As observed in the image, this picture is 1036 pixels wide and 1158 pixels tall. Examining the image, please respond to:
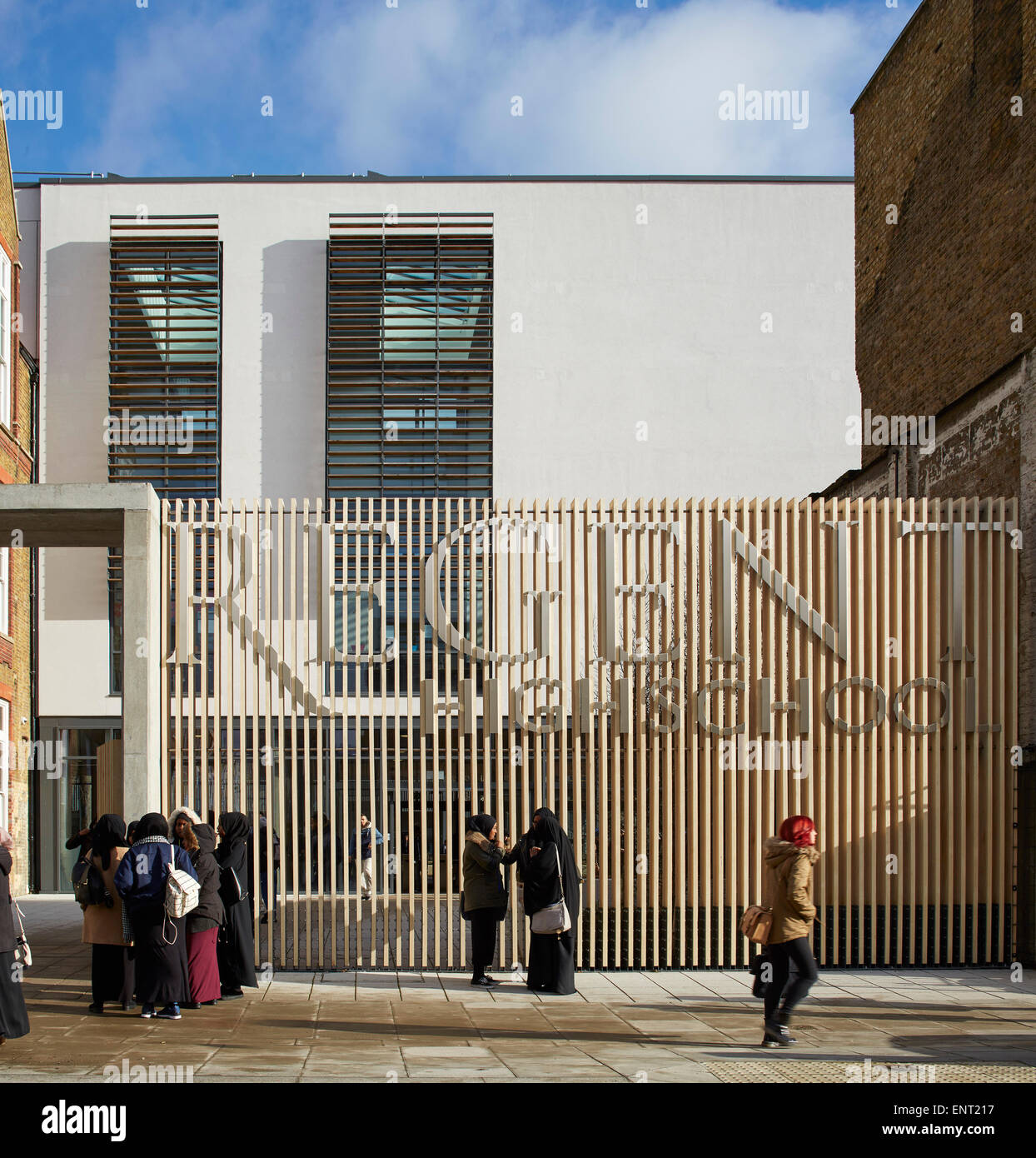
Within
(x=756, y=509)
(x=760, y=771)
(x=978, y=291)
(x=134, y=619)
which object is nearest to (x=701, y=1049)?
(x=760, y=771)

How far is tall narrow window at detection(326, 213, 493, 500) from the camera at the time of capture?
24062mm

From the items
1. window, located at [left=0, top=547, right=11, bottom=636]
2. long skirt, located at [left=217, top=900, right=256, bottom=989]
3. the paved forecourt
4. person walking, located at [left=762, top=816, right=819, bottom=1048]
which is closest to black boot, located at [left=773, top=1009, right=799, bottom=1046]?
person walking, located at [left=762, top=816, right=819, bottom=1048]

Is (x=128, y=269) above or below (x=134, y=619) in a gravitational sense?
above

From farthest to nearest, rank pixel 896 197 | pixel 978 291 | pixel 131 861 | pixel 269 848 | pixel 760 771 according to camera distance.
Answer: pixel 896 197 → pixel 978 291 → pixel 760 771 → pixel 269 848 → pixel 131 861

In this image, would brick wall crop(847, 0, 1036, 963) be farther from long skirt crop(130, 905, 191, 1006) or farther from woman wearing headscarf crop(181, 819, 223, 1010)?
long skirt crop(130, 905, 191, 1006)

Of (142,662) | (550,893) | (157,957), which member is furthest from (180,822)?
(550,893)

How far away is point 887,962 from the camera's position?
1186 cm

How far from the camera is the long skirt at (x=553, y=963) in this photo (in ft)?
35.1

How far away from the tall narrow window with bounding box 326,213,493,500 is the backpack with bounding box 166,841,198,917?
1487 centimetres

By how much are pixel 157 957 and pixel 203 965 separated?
1.80 feet

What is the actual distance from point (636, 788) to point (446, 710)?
2092mm

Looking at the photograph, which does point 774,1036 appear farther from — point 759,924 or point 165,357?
point 165,357

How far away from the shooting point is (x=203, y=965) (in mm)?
9906
